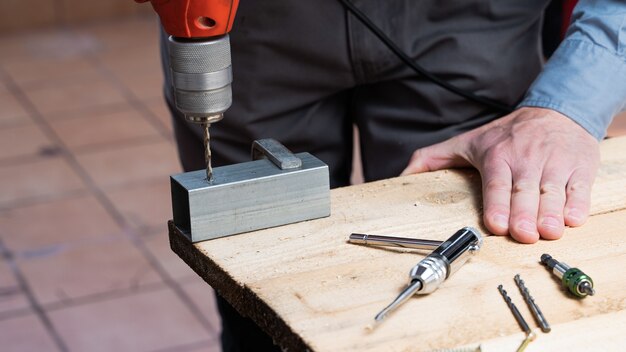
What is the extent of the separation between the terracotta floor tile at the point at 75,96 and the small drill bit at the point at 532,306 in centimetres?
284

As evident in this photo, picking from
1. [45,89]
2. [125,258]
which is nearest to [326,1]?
[125,258]

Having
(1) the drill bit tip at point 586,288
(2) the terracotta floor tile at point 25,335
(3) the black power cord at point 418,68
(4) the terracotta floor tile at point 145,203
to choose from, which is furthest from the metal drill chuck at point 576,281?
(4) the terracotta floor tile at point 145,203

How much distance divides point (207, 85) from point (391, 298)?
256 mm

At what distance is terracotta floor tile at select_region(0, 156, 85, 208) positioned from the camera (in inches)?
114

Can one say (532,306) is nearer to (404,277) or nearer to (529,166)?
(404,277)

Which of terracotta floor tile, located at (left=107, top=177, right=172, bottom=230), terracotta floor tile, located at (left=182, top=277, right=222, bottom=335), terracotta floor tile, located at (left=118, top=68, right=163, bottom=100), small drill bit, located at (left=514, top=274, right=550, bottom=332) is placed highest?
small drill bit, located at (left=514, top=274, right=550, bottom=332)

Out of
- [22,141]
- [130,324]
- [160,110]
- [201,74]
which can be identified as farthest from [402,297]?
[160,110]

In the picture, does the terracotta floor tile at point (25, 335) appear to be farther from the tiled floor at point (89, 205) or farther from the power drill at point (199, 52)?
the power drill at point (199, 52)

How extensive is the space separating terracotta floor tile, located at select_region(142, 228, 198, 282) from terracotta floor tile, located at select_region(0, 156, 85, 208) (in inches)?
16.7

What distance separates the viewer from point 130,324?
2.25m

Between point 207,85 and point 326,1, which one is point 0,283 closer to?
point 326,1

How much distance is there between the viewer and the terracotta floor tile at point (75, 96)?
3533mm

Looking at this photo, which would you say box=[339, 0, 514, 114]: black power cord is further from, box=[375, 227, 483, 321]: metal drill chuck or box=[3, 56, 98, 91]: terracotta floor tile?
box=[3, 56, 98, 91]: terracotta floor tile

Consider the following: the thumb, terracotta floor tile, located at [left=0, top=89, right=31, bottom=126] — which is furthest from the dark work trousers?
terracotta floor tile, located at [left=0, top=89, right=31, bottom=126]
